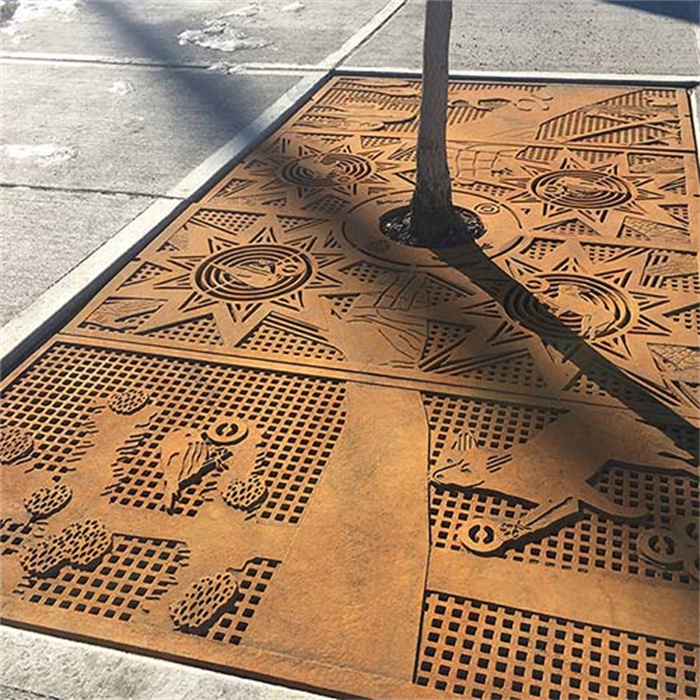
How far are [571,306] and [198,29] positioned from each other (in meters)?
5.60

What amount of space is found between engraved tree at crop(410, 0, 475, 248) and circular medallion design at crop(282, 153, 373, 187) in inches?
28.4

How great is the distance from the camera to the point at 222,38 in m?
7.63

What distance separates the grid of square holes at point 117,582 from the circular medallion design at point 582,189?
109 inches

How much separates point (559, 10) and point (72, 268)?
617cm

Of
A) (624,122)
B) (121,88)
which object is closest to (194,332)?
(624,122)

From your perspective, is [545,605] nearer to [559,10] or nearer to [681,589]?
[681,589]

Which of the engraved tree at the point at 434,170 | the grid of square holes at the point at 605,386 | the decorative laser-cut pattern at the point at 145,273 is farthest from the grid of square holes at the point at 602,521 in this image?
the decorative laser-cut pattern at the point at 145,273

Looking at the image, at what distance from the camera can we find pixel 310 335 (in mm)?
3424

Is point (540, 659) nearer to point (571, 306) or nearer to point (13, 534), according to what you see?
point (13, 534)

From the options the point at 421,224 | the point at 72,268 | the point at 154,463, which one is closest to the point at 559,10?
the point at 421,224

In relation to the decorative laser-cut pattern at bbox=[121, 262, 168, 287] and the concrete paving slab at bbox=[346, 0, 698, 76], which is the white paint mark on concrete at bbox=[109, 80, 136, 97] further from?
the decorative laser-cut pattern at bbox=[121, 262, 168, 287]

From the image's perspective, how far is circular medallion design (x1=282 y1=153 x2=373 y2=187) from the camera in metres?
4.73

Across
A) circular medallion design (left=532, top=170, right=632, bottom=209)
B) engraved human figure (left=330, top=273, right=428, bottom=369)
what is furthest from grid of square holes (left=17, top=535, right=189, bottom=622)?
circular medallion design (left=532, top=170, right=632, bottom=209)

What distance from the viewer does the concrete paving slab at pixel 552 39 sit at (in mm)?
6609
